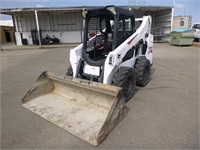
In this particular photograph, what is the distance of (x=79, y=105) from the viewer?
9.53 feet

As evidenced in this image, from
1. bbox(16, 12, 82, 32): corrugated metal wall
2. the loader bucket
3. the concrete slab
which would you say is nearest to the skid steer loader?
the loader bucket

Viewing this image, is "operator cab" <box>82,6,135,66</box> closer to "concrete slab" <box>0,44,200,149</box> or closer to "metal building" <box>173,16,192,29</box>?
"concrete slab" <box>0,44,200,149</box>

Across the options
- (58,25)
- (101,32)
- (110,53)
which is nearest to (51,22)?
(58,25)

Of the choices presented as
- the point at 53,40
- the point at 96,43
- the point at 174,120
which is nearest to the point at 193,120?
the point at 174,120

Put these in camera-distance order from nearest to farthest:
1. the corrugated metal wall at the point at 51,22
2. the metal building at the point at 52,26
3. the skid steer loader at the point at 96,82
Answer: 1. the skid steer loader at the point at 96,82
2. the metal building at the point at 52,26
3. the corrugated metal wall at the point at 51,22

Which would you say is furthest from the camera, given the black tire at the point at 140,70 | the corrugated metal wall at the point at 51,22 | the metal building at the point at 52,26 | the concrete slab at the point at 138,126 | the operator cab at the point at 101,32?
the corrugated metal wall at the point at 51,22

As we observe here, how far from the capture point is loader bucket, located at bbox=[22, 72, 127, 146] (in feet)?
7.23

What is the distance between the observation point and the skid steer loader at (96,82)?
2.33 m

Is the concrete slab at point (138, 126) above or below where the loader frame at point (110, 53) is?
below

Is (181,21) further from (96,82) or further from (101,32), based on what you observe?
(96,82)

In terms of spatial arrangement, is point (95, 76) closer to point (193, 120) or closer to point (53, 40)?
A: point (193, 120)

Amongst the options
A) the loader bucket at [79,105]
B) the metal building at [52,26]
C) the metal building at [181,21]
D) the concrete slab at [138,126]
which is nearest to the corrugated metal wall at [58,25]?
the metal building at [52,26]

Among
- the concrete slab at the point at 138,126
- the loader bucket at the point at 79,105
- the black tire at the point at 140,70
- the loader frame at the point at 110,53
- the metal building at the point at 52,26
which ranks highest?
the metal building at the point at 52,26

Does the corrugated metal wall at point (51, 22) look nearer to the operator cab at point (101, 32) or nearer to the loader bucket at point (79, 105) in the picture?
the operator cab at point (101, 32)
